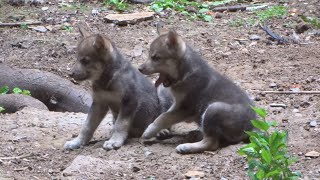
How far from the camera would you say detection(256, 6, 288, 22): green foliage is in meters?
13.3

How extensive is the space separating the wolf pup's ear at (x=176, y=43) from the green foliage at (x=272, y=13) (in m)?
6.11

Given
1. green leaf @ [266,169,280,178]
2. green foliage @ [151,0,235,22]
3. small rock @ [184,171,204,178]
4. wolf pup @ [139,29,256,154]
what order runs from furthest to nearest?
green foliage @ [151,0,235,22] → wolf pup @ [139,29,256,154] → small rock @ [184,171,204,178] → green leaf @ [266,169,280,178]

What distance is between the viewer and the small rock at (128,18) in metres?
13.2

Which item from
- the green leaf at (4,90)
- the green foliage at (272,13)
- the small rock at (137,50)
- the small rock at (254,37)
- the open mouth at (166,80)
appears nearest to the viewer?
the open mouth at (166,80)

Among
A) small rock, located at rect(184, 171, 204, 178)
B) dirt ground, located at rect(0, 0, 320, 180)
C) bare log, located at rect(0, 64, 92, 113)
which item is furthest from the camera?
bare log, located at rect(0, 64, 92, 113)

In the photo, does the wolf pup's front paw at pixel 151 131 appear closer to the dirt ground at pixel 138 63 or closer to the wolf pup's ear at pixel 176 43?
the dirt ground at pixel 138 63

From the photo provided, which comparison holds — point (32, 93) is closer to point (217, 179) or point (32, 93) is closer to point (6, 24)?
point (6, 24)

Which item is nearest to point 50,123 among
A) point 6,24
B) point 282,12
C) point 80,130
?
point 80,130

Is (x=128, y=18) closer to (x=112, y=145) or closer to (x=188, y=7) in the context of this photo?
(x=188, y=7)

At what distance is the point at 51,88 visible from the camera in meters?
10.6

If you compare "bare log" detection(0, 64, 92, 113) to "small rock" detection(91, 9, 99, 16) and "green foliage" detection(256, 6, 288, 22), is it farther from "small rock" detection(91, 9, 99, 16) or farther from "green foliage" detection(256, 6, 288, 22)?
"green foliage" detection(256, 6, 288, 22)

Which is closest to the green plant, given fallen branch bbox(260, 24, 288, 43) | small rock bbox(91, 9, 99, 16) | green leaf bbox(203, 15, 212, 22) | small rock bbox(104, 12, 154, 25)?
fallen branch bbox(260, 24, 288, 43)

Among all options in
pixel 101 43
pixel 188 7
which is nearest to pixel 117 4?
pixel 188 7

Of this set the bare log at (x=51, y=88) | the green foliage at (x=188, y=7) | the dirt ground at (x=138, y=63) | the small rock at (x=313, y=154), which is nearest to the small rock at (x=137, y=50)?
the dirt ground at (x=138, y=63)
